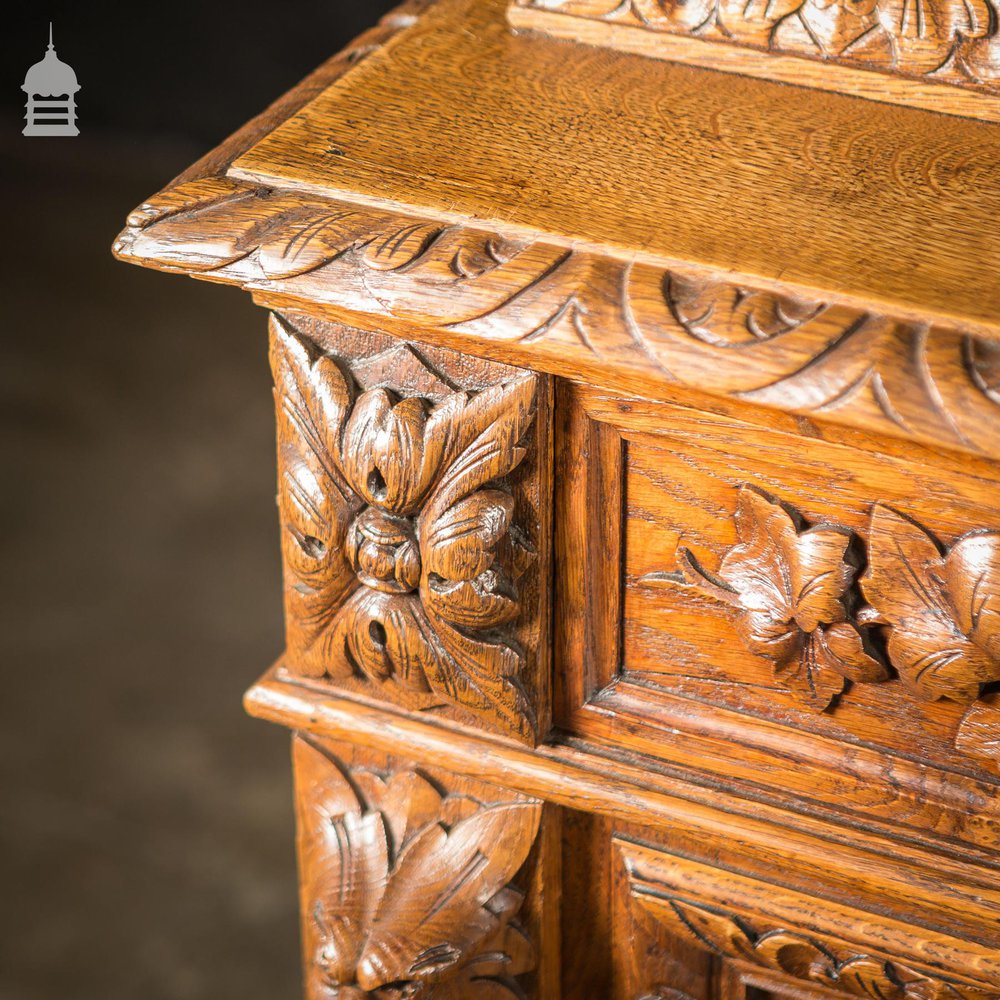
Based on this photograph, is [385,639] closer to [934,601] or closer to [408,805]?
[408,805]

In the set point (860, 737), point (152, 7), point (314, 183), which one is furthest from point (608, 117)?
point (152, 7)

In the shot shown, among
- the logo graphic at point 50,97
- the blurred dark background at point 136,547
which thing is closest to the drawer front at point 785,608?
the blurred dark background at point 136,547

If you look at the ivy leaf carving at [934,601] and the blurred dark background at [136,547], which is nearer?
the ivy leaf carving at [934,601]

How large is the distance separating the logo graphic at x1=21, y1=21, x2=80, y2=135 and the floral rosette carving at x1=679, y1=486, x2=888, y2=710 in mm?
A: 1771

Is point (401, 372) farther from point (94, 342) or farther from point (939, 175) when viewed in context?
point (94, 342)

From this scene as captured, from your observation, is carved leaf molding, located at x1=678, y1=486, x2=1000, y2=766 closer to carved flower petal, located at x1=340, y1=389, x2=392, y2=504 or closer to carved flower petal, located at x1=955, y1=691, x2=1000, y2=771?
carved flower petal, located at x1=955, y1=691, x2=1000, y2=771

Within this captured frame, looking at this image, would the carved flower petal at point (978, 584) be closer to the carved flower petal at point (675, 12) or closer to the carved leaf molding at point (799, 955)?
the carved leaf molding at point (799, 955)

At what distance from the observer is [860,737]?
24.5 inches

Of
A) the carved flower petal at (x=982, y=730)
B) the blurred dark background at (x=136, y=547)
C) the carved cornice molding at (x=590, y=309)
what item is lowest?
the blurred dark background at (x=136, y=547)

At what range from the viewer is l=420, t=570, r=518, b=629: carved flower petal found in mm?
612

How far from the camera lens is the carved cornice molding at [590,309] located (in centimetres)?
50

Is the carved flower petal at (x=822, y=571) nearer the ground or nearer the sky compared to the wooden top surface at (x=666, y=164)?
nearer the ground

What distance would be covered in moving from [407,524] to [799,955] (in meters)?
0.26

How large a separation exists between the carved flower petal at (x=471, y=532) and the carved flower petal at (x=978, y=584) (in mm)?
169
